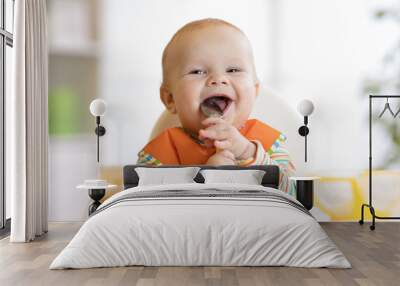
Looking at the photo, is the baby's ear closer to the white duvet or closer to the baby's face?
the baby's face

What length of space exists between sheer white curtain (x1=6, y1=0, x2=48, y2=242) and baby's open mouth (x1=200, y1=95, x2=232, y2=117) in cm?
197

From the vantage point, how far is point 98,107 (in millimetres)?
7309

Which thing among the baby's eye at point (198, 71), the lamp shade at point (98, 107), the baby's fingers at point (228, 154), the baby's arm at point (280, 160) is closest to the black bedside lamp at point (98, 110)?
the lamp shade at point (98, 107)

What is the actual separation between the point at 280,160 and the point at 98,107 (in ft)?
7.89

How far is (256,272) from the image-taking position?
175 inches

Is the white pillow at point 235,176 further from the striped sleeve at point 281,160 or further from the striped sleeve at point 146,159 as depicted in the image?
the striped sleeve at point 146,159

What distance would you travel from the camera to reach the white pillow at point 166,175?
669 cm

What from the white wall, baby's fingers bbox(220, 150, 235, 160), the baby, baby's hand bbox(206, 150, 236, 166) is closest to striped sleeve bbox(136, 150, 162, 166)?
the baby

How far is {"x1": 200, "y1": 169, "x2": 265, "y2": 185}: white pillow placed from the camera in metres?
6.64

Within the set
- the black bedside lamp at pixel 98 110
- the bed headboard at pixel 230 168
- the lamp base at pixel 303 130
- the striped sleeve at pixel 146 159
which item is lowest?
the bed headboard at pixel 230 168

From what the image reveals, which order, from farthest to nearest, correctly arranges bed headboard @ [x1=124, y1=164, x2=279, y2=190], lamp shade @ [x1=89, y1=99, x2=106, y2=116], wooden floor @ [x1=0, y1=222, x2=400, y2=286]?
lamp shade @ [x1=89, y1=99, x2=106, y2=116] < bed headboard @ [x1=124, y1=164, x2=279, y2=190] < wooden floor @ [x1=0, y1=222, x2=400, y2=286]

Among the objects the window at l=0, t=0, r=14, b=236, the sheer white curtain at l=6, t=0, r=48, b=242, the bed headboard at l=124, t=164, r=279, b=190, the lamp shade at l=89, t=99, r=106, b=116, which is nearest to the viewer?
the sheer white curtain at l=6, t=0, r=48, b=242

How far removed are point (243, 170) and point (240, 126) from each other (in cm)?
77

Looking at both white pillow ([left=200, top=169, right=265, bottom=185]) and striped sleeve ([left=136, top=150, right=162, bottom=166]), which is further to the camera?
striped sleeve ([left=136, top=150, right=162, bottom=166])
